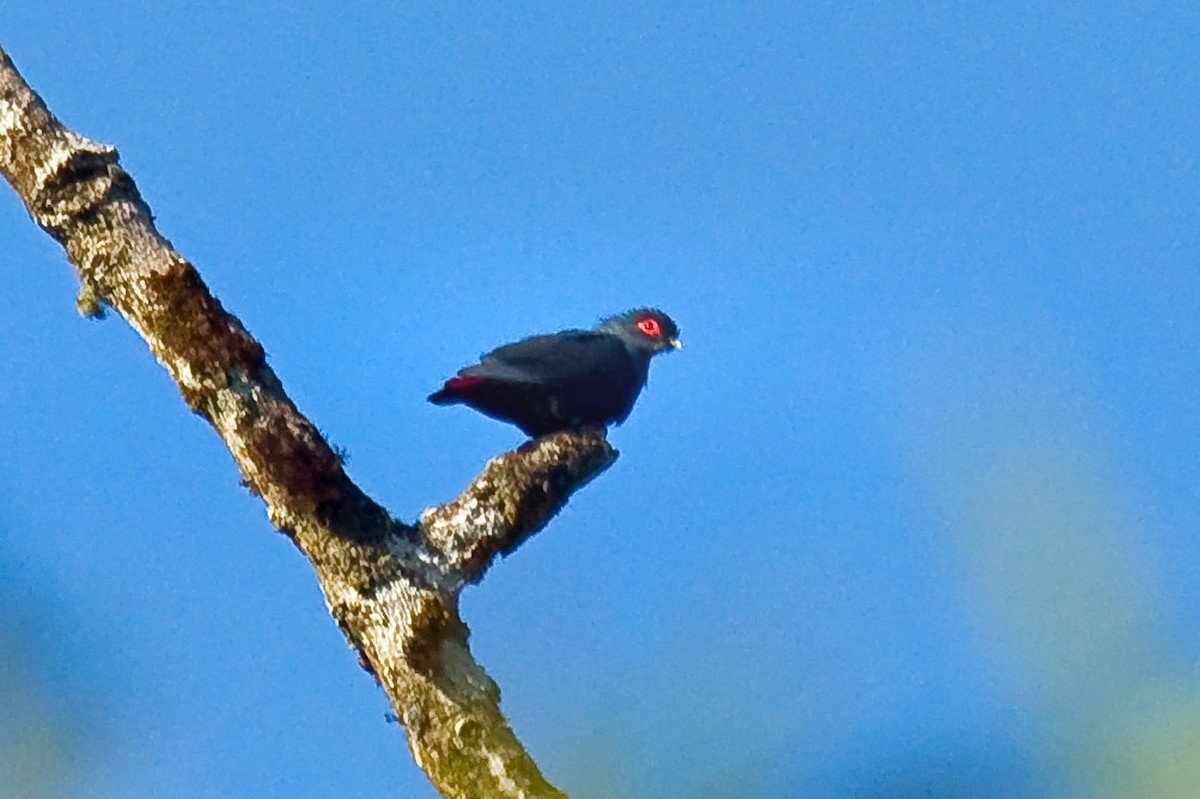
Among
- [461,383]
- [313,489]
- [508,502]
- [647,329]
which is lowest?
[313,489]

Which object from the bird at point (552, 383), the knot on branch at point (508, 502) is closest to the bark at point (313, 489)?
the knot on branch at point (508, 502)

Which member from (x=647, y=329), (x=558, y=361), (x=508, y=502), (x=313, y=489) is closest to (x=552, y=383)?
(x=558, y=361)

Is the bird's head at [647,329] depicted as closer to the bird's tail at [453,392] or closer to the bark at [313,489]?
the bird's tail at [453,392]

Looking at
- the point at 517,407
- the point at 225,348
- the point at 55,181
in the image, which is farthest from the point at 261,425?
the point at 517,407

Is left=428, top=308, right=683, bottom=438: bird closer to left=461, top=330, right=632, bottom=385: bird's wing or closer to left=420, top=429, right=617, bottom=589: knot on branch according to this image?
left=461, top=330, right=632, bottom=385: bird's wing

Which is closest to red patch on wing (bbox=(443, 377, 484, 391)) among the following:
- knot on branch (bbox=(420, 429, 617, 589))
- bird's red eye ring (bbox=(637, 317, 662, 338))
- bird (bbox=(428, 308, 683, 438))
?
bird (bbox=(428, 308, 683, 438))

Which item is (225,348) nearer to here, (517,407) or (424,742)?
(424,742)

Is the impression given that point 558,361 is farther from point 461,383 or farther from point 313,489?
point 313,489
